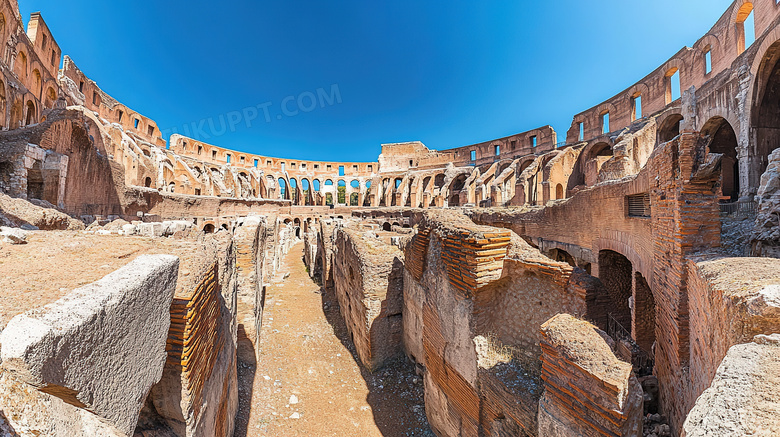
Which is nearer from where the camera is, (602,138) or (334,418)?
(334,418)

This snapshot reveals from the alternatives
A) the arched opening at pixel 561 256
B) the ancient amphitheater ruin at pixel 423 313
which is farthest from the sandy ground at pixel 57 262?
the arched opening at pixel 561 256

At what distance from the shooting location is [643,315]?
6.17m

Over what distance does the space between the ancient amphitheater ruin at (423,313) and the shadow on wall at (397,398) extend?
39 millimetres

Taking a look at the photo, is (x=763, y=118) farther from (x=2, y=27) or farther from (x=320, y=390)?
(x=2, y=27)

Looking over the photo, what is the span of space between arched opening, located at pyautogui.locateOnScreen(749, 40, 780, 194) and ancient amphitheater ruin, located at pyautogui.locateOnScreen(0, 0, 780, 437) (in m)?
0.05

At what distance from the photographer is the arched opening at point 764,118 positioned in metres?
10.0

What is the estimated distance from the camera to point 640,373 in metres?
4.25

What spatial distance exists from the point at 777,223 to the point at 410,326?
6169 mm

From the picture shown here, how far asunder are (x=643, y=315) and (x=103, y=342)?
840cm

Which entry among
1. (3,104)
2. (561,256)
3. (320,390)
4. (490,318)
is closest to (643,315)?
(490,318)

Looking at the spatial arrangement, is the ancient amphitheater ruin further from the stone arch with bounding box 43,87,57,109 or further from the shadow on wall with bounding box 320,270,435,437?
the stone arch with bounding box 43,87,57,109

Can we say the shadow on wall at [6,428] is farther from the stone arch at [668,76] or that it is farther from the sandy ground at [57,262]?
the stone arch at [668,76]

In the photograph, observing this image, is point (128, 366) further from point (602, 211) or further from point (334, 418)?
point (602, 211)

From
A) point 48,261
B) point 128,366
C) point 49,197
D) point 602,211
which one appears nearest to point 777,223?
point 602,211
